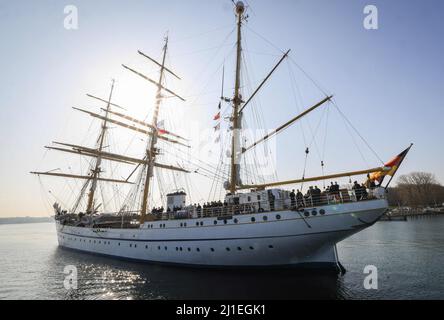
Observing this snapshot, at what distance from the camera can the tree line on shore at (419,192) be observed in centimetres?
8781

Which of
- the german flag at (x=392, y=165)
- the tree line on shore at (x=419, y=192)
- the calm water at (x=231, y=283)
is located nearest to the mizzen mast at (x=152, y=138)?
the calm water at (x=231, y=283)

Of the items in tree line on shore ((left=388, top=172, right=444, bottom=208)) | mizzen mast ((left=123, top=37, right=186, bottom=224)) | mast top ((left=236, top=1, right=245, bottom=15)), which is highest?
mast top ((left=236, top=1, right=245, bottom=15))

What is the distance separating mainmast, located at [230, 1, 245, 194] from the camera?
2034 centimetres

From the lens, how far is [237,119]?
2211 centimetres

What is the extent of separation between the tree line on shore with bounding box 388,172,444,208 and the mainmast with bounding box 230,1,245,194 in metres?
98.4

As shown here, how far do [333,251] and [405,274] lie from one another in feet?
16.5

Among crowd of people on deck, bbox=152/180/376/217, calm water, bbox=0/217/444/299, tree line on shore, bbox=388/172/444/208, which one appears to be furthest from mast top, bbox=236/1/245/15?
tree line on shore, bbox=388/172/444/208

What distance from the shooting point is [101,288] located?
14727 mm

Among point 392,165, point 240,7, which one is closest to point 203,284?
point 392,165

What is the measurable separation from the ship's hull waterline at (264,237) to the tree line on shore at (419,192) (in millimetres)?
98146

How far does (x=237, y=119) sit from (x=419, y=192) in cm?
10265

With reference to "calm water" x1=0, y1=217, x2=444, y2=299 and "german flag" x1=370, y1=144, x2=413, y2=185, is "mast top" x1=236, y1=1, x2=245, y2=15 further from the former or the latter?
"calm water" x1=0, y1=217, x2=444, y2=299
